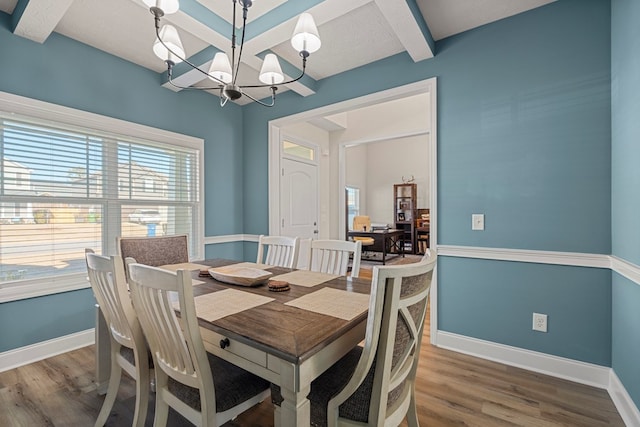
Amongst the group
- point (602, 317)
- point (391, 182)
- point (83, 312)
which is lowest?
point (83, 312)

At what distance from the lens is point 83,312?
8.14 feet

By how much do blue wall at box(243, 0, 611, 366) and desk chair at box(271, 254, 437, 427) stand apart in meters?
1.40

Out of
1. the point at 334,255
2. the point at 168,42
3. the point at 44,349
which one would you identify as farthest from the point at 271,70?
the point at 44,349

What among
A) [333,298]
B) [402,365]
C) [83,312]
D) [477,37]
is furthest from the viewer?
[83,312]

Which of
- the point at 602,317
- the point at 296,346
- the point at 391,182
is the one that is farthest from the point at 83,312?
the point at 391,182

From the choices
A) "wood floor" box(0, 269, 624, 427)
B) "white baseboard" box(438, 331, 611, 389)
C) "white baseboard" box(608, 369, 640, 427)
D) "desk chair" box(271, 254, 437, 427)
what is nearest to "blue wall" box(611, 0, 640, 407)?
"white baseboard" box(608, 369, 640, 427)

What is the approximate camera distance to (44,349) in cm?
225

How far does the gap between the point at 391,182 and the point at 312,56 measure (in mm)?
6977

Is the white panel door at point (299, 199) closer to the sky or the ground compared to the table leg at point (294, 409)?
closer to the sky

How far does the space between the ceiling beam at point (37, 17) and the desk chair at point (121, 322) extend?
5.56 feet

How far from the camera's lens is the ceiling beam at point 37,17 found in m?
1.83

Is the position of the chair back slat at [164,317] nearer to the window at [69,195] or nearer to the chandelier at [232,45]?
the chandelier at [232,45]

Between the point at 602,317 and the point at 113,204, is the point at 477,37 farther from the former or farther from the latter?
the point at 113,204

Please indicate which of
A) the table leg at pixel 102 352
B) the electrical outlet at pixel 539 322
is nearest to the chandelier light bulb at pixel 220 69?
the table leg at pixel 102 352
